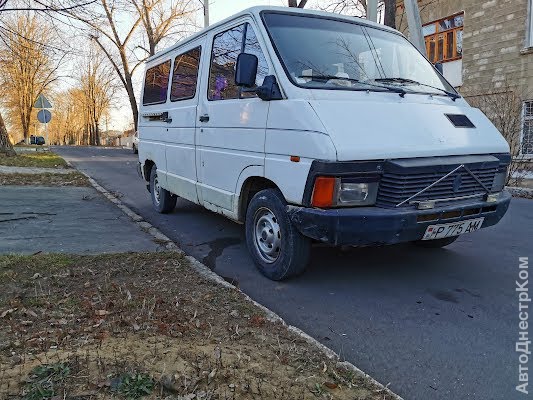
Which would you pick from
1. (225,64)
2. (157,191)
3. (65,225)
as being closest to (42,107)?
(157,191)

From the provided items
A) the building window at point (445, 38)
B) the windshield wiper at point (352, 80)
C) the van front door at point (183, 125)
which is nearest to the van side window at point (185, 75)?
the van front door at point (183, 125)

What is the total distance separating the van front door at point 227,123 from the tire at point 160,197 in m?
1.88

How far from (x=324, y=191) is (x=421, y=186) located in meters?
0.80

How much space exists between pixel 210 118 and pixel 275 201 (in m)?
Result: 1.62

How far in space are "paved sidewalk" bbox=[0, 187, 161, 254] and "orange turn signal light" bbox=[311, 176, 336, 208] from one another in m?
2.42

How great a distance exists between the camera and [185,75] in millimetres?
6199

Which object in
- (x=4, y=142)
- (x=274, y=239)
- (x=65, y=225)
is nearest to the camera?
(x=274, y=239)

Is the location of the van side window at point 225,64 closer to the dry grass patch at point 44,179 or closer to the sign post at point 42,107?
the dry grass patch at point 44,179

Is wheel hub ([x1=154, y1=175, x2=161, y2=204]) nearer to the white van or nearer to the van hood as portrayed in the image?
the white van

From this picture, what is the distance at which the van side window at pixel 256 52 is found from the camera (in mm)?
Result: 4387

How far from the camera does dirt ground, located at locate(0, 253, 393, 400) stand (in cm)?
236

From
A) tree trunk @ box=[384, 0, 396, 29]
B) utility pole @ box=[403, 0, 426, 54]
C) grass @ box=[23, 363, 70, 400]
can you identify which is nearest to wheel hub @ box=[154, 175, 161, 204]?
grass @ box=[23, 363, 70, 400]

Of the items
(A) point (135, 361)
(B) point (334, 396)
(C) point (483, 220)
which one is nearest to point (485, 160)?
(C) point (483, 220)

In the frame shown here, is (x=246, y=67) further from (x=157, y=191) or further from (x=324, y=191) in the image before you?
(x=157, y=191)
